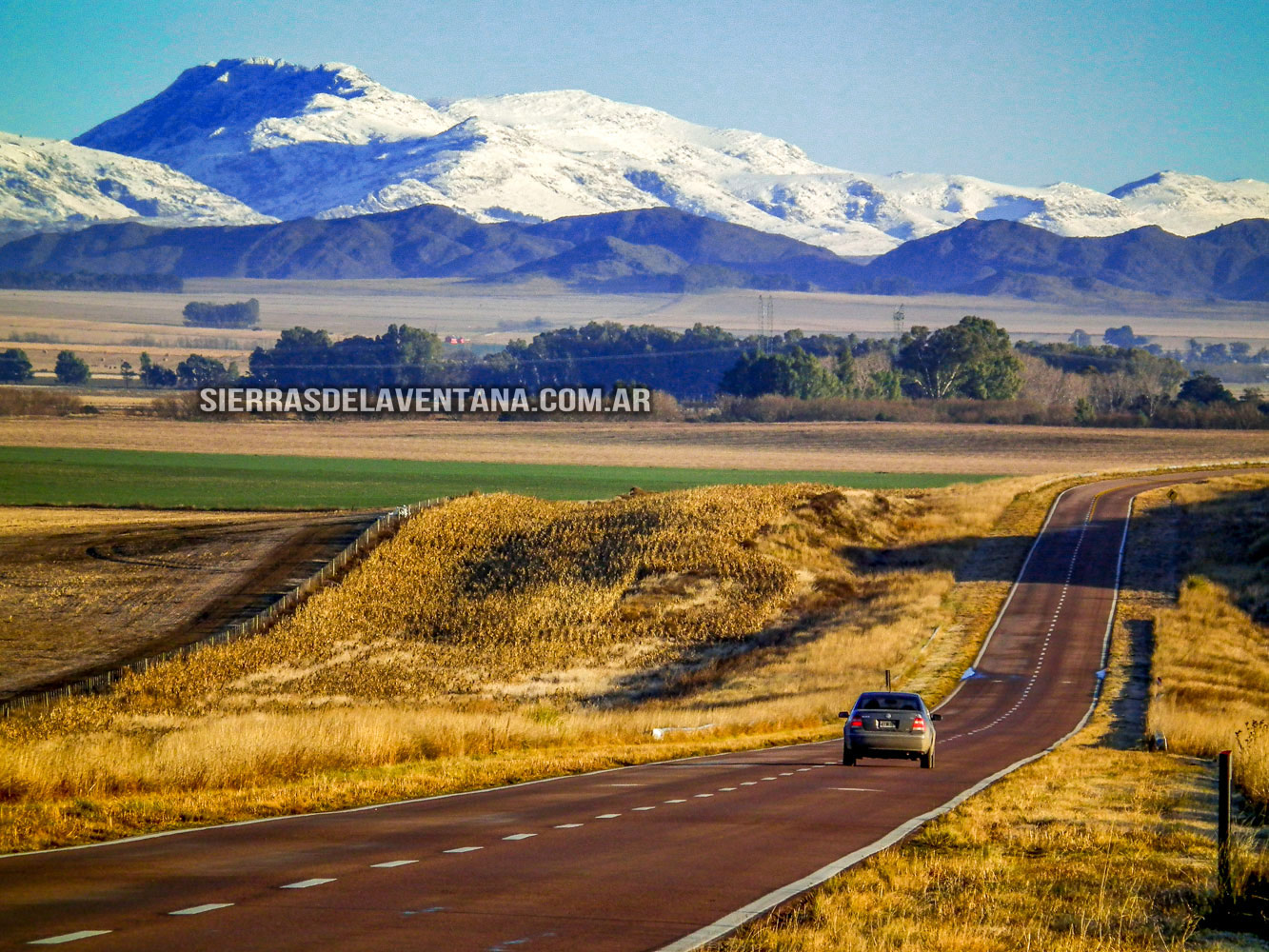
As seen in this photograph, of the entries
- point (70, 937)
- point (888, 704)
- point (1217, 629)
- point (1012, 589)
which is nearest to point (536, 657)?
point (888, 704)

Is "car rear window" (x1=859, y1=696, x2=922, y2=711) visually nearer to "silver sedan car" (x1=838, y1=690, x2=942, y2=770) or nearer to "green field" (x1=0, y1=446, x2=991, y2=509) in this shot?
"silver sedan car" (x1=838, y1=690, x2=942, y2=770)

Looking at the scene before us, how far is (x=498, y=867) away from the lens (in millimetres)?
13617

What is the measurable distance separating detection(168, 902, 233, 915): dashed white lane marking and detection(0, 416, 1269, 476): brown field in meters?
112

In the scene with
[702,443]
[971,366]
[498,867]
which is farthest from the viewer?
[971,366]

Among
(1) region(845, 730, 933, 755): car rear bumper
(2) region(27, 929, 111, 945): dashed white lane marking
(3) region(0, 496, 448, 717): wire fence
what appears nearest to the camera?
(2) region(27, 929, 111, 945): dashed white lane marking

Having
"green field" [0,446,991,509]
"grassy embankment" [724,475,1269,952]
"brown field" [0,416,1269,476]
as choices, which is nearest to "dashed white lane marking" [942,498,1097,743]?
"grassy embankment" [724,475,1269,952]

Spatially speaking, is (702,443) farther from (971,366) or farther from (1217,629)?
(1217,629)

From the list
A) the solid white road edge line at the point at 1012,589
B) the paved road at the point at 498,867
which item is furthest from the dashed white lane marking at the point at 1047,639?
the paved road at the point at 498,867

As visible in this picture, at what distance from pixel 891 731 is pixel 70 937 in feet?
60.2

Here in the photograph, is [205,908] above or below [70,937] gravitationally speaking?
below

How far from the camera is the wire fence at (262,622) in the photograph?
3847cm

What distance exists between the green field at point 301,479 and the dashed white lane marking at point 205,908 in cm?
7346

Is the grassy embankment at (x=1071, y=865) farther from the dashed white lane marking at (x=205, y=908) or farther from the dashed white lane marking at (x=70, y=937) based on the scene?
the dashed white lane marking at (x=70, y=937)

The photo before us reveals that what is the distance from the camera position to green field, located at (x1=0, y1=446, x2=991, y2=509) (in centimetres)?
8762
